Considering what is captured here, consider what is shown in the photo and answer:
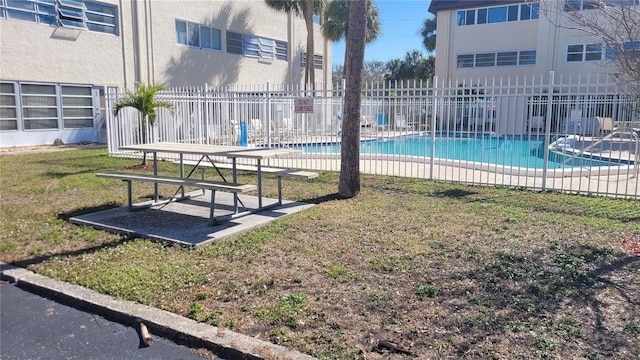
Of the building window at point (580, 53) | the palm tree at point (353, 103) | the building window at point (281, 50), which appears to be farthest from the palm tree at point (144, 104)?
the building window at point (580, 53)

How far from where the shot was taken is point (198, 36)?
24.4 m

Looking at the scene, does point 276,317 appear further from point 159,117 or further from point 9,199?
point 159,117

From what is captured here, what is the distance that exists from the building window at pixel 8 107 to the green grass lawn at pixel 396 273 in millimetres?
11715

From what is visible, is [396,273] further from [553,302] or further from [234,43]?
[234,43]

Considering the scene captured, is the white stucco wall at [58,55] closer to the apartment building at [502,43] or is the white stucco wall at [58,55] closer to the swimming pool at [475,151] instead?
the swimming pool at [475,151]

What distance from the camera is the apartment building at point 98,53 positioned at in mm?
17312

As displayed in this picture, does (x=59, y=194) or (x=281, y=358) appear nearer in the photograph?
(x=281, y=358)

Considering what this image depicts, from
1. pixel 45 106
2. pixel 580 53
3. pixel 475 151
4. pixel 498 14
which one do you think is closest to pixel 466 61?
pixel 498 14

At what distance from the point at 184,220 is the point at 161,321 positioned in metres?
3.04

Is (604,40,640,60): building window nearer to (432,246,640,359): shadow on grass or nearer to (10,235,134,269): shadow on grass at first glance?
(432,246,640,359): shadow on grass

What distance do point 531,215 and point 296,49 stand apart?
84.5ft

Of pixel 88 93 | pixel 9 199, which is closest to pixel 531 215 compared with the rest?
pixel 9 199

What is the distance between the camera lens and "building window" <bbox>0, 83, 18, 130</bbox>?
55.8 feet

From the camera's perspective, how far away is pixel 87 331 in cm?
374
